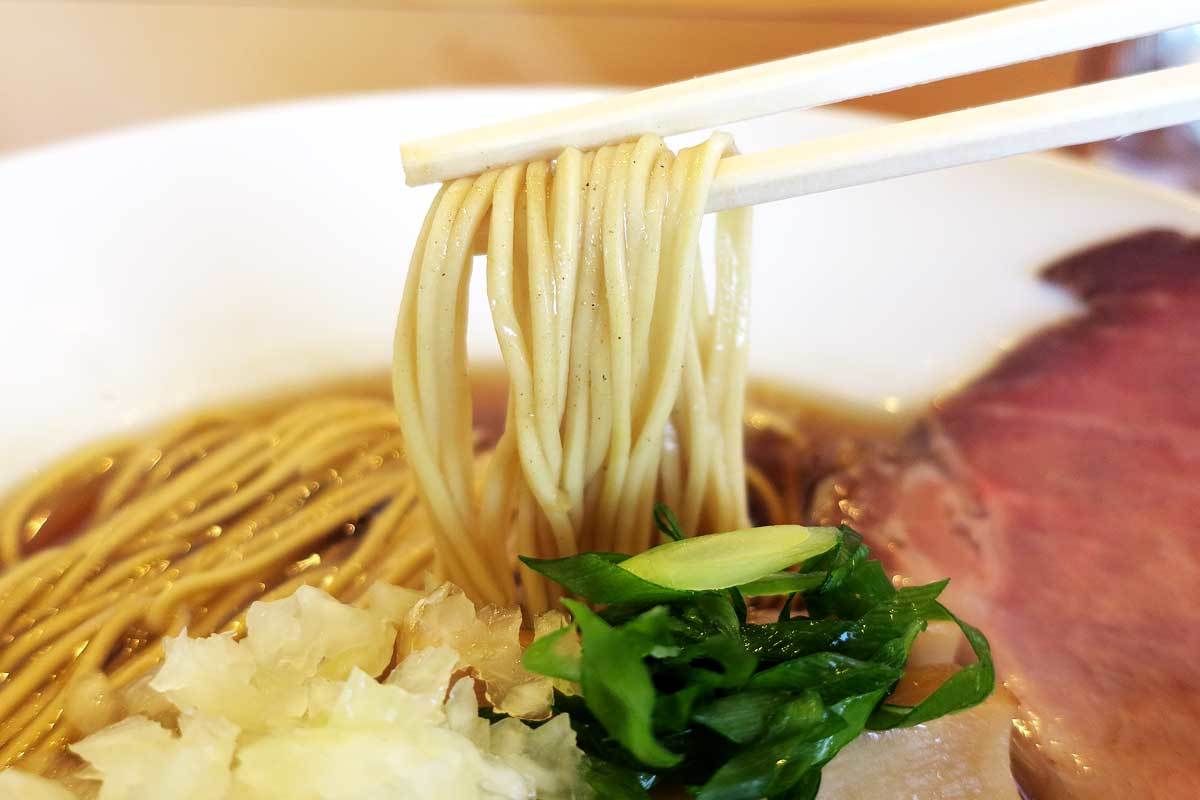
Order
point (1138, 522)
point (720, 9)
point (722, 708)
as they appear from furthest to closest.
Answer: point (720, 9) < point (1138, 522) < point (722, 708)

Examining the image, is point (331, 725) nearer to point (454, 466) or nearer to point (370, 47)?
point (454, 466)

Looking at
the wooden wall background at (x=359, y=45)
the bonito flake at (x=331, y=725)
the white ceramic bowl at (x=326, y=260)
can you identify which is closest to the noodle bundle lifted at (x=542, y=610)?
the bonito flake at (x=331, y=725)

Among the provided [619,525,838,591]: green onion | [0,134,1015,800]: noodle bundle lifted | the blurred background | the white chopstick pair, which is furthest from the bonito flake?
the blurred background

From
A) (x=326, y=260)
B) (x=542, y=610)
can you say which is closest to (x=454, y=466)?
(x=542, y=610)

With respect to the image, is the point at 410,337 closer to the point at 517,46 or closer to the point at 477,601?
the point at 477,601

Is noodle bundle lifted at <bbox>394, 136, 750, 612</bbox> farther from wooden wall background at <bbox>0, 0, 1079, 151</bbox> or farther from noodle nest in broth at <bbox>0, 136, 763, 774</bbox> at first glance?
wooden wall background at <bbox>0, 0, 1079, 151</bbox>

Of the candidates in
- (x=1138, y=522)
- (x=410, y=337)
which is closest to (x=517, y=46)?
(x=410, y=337)
